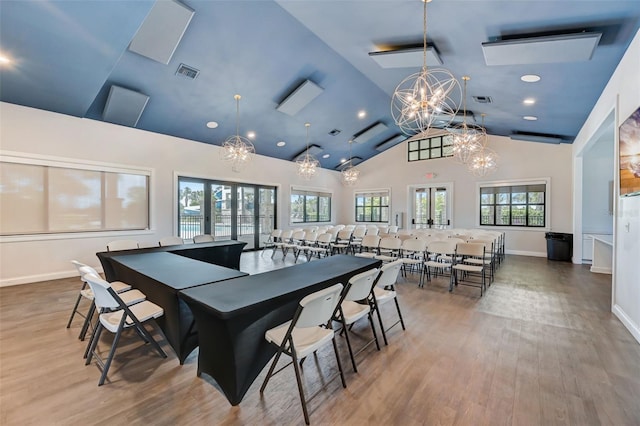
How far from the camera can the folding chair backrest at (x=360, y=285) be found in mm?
2328

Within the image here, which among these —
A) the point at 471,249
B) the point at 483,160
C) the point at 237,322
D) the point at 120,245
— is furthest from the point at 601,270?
the point at 120,245

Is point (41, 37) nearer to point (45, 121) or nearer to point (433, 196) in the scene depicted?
point (45, 121)

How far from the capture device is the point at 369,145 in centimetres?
1077

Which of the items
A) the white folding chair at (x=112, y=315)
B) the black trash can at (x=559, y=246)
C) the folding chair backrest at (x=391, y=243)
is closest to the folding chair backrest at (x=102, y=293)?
the white folding chair at (x=112, y=315)

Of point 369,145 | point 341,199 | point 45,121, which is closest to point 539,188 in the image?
point 369,145

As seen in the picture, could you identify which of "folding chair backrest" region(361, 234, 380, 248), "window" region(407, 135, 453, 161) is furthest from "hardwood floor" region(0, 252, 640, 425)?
"window" region(407, 135, 453, 161)

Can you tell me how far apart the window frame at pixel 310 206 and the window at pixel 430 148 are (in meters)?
3.64

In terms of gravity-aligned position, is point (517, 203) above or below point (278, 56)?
below

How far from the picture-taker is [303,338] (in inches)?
81.7

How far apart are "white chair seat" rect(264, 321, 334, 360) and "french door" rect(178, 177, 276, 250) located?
19.8ft

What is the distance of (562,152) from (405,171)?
4644 millimetres

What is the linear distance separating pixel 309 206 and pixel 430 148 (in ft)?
16.3

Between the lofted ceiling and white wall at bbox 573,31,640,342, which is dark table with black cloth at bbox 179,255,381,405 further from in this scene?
white wall at bbox 573,31,640,342

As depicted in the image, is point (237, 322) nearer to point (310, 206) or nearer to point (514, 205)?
point (310, 206)
